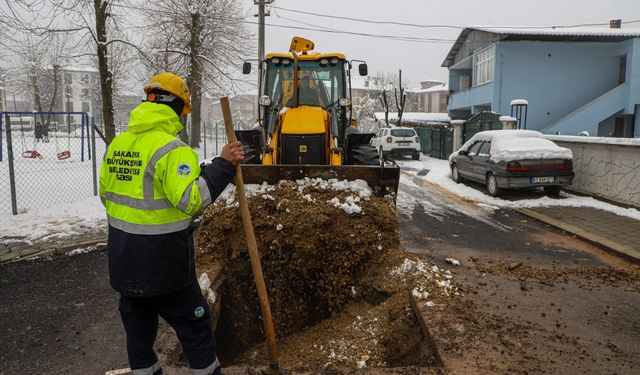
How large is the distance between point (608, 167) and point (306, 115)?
8.00 metres

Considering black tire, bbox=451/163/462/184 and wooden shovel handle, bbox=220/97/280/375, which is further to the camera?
black tire, bbox=451/163/462/184

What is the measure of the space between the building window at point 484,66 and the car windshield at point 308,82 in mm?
21415

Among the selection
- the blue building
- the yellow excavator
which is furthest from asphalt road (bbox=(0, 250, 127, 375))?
the blue building

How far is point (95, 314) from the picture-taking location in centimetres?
462

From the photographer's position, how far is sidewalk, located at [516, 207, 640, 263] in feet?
23.6

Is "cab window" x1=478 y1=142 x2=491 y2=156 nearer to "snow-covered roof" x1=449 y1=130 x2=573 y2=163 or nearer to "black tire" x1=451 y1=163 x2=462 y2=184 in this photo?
"snow-covered roof" x1=449 y1=130 x2=573 y2=163

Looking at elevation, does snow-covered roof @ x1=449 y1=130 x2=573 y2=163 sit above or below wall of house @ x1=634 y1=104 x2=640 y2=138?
below

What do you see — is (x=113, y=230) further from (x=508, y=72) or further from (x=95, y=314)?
(x=508, y=72)

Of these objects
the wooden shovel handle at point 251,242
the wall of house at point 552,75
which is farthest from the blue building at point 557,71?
the wooden shovel handle at point 251,242

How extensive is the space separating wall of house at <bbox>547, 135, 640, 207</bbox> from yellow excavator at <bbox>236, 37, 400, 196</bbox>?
618 centimetres

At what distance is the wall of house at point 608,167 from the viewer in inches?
395

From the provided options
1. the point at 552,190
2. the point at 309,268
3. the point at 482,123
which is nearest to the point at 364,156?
the point at 309,268

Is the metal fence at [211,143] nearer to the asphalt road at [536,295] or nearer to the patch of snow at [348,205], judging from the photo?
the asphalt road at [536,295]

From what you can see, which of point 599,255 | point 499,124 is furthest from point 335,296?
point 499,124
